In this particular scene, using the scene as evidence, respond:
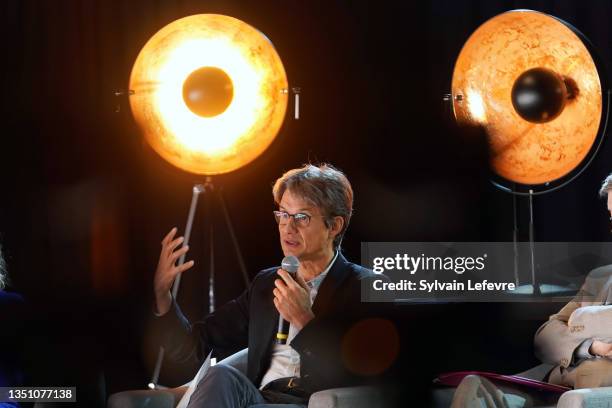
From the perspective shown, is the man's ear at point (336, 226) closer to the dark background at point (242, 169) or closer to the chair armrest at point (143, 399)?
the dark background at point (242, 169)

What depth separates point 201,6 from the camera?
4.05 m

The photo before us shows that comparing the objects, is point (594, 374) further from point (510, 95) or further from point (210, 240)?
point (210, 240)

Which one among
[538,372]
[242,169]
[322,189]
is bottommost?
[538,372]

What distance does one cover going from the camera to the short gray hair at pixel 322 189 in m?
3.27

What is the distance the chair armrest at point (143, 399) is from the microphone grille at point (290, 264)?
65cm

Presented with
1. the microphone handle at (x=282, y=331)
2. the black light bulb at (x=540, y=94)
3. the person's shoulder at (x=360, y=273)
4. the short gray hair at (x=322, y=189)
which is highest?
the black light bulb at (x=540, y=94)

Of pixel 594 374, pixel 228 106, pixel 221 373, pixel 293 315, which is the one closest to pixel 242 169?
pixel 228 106

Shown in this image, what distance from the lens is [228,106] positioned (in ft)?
11.6

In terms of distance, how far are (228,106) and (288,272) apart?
0.81 meters

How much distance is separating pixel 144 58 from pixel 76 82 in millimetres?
607

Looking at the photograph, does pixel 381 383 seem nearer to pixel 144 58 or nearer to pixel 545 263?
pixel 545 263

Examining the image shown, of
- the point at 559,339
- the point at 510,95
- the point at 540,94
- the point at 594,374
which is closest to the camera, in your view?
the point at 594,374

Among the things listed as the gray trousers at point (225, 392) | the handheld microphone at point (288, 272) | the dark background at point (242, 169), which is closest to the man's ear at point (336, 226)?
the handheld microphone at point (288, 272)

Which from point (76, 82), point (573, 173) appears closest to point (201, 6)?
point (76, 82)
